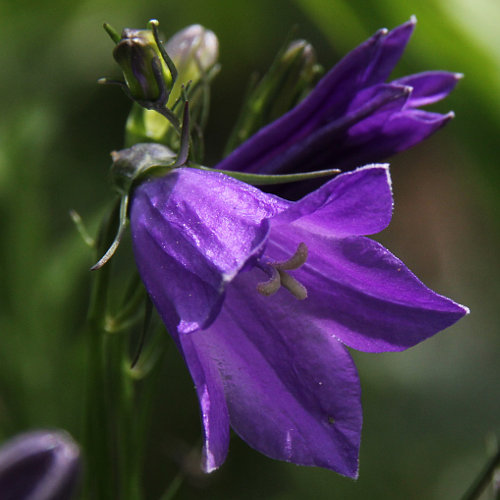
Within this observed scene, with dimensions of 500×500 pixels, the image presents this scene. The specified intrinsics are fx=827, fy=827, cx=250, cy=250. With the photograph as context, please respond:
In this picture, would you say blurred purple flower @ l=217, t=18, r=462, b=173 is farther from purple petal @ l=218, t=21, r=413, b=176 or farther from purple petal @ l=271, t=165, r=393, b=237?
purple petal @ l=271, t=165, r=393, b=237

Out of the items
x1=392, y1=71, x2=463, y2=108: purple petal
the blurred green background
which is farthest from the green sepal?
the blurred green background

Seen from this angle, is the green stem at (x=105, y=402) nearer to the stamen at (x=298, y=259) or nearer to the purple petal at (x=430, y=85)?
the stamen at (x=298, y=259)

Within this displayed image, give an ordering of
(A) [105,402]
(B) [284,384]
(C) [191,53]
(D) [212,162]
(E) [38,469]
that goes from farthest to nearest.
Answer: (D) [212,162] → (C) [191,53] → (A) [105,402] → (B) [284,384] → (E) [38,469]

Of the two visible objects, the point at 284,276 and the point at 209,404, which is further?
the point at 284,276

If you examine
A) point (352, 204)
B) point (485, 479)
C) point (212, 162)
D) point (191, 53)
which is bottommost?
point (485, 479)

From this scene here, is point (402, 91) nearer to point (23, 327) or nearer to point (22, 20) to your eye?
point (23, 327)

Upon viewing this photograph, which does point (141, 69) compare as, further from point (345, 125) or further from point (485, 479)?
point (485, 479)

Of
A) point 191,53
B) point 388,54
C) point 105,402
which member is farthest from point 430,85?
point 105,402
